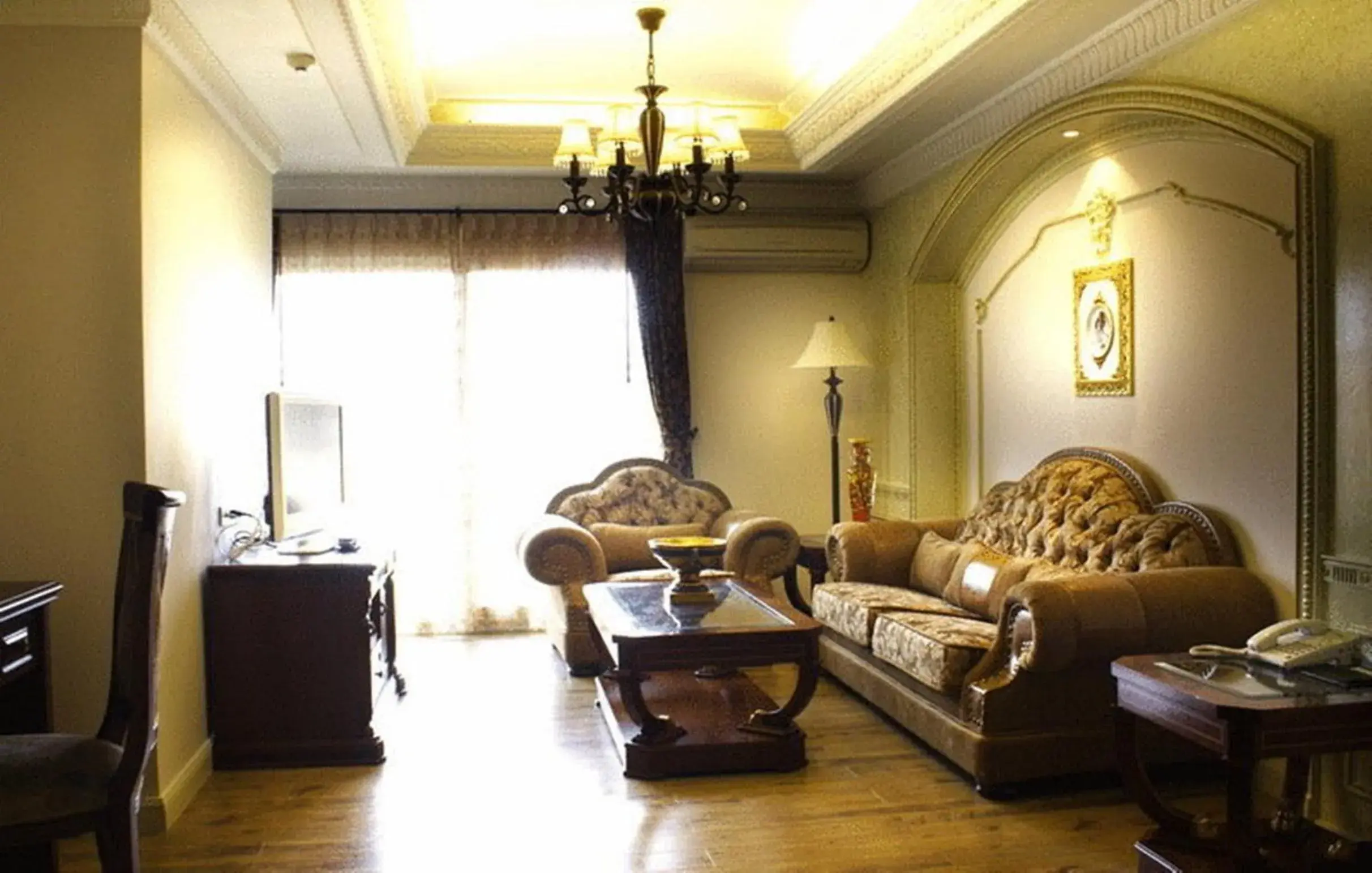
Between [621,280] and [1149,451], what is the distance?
326 centimetres

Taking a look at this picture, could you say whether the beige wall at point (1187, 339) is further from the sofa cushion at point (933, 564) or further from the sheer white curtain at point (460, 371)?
the sheer white curtain at point (460, 371)

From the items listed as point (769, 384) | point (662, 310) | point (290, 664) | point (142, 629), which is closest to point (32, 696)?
point (142, 629)

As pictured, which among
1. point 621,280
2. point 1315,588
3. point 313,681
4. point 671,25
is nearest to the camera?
point 1315,588

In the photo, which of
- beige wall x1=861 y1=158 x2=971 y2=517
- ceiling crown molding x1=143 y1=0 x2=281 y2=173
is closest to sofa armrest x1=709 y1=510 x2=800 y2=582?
beige wall x1=861 y1=158 x2=971 y2=517

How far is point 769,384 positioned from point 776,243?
81 centimetres

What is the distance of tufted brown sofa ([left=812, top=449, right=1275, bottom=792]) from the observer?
3648mm

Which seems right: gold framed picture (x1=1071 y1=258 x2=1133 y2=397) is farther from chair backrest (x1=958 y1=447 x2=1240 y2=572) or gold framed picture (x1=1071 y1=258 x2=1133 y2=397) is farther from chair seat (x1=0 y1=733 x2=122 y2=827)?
chair seat (x1=0 y1=733 x2=122 y2=827)

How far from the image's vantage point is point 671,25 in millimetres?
4934

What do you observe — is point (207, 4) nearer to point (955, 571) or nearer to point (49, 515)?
point (49, 515)

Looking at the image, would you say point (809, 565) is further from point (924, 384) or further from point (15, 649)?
point (15, 649)

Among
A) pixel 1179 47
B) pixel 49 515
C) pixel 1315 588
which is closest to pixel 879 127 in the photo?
pixel 1179 47

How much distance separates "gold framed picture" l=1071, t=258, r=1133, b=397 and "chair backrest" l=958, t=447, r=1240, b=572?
0.91ft

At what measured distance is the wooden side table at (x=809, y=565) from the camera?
19.8 feet

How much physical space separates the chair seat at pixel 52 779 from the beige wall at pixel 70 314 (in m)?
0.96
